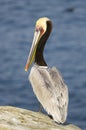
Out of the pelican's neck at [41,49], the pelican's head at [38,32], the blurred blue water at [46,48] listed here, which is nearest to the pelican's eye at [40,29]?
the pelican's head at [38,32]

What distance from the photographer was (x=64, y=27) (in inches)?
1159

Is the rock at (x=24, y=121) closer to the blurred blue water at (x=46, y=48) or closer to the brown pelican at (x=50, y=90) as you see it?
the brown pelican at (x=50, y=90)

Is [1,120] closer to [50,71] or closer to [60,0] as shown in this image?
→ [50,71]

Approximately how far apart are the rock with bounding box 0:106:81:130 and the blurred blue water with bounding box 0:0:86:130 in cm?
910

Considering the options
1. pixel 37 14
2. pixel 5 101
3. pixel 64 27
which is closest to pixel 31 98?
pixel 5 101

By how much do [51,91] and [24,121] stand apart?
5.02 ft

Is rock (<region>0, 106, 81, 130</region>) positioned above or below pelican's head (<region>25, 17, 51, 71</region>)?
below

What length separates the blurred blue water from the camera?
2334cm

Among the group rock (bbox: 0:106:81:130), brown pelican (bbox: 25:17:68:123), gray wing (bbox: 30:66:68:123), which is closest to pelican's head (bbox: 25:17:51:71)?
brown pelican (bbox: 25:17:68:123)

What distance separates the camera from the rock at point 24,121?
11.4 meters

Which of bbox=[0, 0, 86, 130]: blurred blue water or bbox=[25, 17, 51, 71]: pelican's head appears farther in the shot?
bbox=[0, 0, 86, 130]: blurred blue water

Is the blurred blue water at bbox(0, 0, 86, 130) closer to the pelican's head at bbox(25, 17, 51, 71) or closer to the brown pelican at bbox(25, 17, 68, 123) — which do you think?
the pelican's head at bbox(25, 17, 51, 71)

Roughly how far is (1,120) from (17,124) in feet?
0.96

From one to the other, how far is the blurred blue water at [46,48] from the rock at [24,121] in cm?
910
